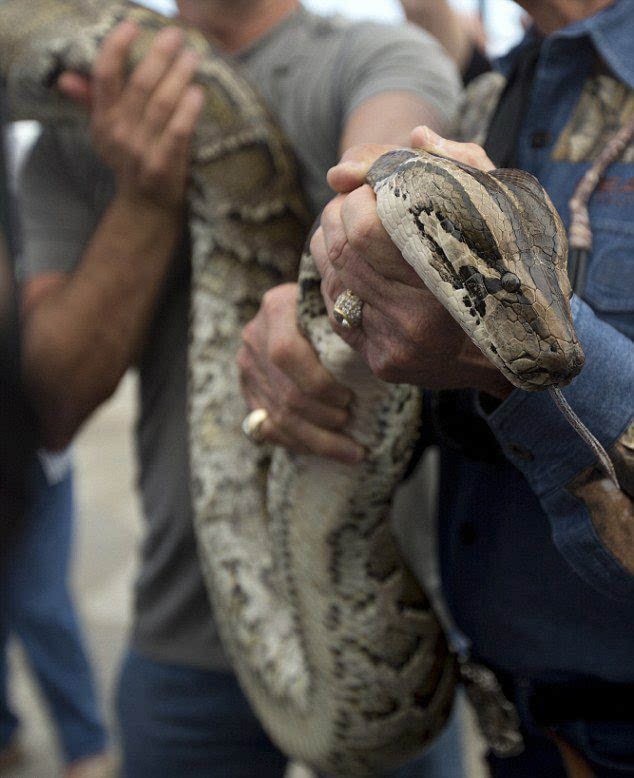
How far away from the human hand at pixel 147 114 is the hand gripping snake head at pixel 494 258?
0.98 meters

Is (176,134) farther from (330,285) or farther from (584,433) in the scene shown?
(584,433)

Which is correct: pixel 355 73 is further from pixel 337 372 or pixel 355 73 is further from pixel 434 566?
pixel 434 566

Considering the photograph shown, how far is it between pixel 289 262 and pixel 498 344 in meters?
1.14

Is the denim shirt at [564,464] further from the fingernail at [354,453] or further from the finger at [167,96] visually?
the finger at [167,96]

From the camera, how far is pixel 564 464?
1.19m

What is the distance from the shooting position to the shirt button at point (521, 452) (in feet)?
3.96

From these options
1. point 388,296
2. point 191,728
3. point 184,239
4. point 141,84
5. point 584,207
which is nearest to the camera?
point 388,296

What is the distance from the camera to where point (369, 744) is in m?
1.72

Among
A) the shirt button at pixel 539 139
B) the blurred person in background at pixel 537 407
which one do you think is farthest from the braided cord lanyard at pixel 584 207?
the shirt button at pixel 539 139

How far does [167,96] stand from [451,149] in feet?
3.15

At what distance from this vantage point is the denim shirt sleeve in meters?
→ 1.11

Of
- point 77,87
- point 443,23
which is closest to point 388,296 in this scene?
point 77,87

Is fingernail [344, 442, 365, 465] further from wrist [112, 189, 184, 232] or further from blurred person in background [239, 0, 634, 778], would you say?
wrist [112, 189, 184, 232]

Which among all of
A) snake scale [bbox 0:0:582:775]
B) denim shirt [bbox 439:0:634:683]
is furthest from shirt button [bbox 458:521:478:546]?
snake scale [bbox 0:0:582:775]
